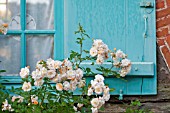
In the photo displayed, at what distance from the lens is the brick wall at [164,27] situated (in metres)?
3.67

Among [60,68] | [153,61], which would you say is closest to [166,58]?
[153,61]

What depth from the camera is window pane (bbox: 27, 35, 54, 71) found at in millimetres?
3750

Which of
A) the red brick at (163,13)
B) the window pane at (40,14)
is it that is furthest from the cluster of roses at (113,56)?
the window pane at (40,14)

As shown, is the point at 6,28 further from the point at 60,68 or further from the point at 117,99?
the point at 117,99

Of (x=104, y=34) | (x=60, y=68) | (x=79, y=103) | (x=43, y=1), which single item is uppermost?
(x=43, y=1)

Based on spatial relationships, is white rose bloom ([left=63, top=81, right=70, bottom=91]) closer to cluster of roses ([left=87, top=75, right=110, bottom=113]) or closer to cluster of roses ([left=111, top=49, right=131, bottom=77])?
cluster of roses ([left=87, top=75, right=110, bottom=113])

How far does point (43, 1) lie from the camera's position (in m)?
3.78

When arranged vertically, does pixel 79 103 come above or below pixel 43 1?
below

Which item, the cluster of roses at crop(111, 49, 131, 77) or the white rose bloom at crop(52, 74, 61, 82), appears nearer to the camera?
the white rose bloom at crop(52, 74, 61, 82)

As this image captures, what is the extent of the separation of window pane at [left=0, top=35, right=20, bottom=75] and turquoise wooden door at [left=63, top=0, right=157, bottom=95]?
1.34 feet

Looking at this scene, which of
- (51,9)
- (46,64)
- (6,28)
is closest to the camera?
(46,64)

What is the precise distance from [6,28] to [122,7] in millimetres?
926

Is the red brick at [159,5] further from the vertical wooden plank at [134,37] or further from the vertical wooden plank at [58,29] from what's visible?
the vertical wooden plank at [58,29]

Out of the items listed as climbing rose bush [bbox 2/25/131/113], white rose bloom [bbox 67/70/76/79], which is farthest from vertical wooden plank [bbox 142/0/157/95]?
white rose bloom [bbox 67/70/76/79]
